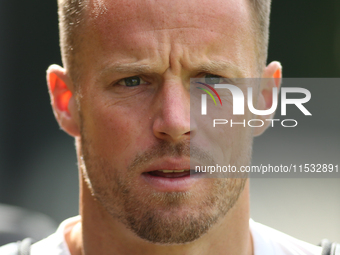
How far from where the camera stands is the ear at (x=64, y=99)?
8.50 ft

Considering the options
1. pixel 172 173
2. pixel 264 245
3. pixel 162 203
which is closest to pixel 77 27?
pixel 172 173

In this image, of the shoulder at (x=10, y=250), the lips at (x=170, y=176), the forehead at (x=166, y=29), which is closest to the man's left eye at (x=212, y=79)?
the forehead at (x=166, y=29)

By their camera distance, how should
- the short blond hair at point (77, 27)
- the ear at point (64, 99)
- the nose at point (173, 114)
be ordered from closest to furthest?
the nose at point (173, 114) → the short blond hair at point (77, 27) → the ear at point (64, 99)

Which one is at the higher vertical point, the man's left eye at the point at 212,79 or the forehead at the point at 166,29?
the forehead at the point at 166,29

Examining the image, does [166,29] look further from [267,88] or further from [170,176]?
[267,88]

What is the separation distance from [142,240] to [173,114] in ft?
2.49

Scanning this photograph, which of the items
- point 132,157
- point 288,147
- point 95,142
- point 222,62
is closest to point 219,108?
point 222,62

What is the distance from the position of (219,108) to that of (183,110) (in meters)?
0.32

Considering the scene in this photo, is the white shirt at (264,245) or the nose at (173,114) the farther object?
the white shirt at (264,245)

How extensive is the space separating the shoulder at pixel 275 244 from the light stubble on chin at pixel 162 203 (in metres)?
0.51

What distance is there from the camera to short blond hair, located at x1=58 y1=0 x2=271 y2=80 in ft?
8.08

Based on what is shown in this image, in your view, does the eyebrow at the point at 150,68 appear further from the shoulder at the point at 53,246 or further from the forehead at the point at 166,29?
the shoulder at the point at 53,246

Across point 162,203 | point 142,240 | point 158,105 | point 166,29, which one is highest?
point 166,29

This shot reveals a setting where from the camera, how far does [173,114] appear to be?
2059 millimetres
